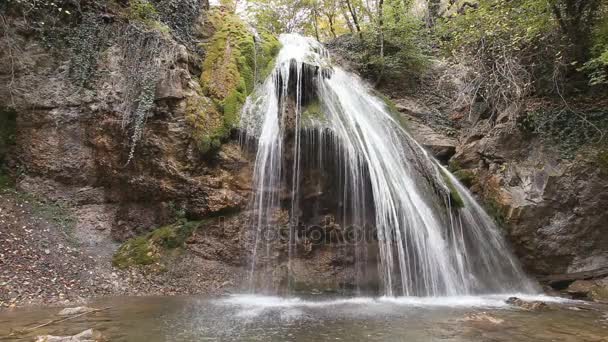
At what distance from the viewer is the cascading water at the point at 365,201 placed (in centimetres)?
738

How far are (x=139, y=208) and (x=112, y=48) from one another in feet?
11.3

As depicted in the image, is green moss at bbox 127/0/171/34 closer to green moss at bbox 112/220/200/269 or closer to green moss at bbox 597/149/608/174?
green moss at bbox 112/220/200/269

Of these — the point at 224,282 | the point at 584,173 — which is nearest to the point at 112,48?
the point at 224,282

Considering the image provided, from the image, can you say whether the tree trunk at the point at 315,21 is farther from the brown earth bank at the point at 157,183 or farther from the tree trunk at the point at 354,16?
the brown earth bank at the point at 157,183

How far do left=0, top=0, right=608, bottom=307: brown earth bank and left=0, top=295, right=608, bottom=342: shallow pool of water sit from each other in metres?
1.20

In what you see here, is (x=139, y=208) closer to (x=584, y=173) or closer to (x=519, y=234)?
(x=519, y=234)

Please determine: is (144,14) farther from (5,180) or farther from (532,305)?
(532,305)

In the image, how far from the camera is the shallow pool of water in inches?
165

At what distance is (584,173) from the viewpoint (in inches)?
312

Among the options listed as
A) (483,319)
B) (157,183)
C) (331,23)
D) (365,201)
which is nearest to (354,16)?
(331,23)

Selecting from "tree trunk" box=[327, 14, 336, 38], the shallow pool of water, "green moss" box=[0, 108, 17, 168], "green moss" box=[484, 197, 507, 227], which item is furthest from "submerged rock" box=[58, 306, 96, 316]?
"tree trunk" box=[327, 14, 336, 38]

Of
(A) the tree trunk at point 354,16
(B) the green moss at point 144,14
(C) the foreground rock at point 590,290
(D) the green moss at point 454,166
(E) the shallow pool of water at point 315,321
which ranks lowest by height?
(E) the shallow pool of water at point 315,321

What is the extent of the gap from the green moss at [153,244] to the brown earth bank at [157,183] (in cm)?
2

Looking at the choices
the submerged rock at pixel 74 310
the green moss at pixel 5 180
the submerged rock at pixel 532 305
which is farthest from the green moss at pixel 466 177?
the green moss at pixel 5 180
